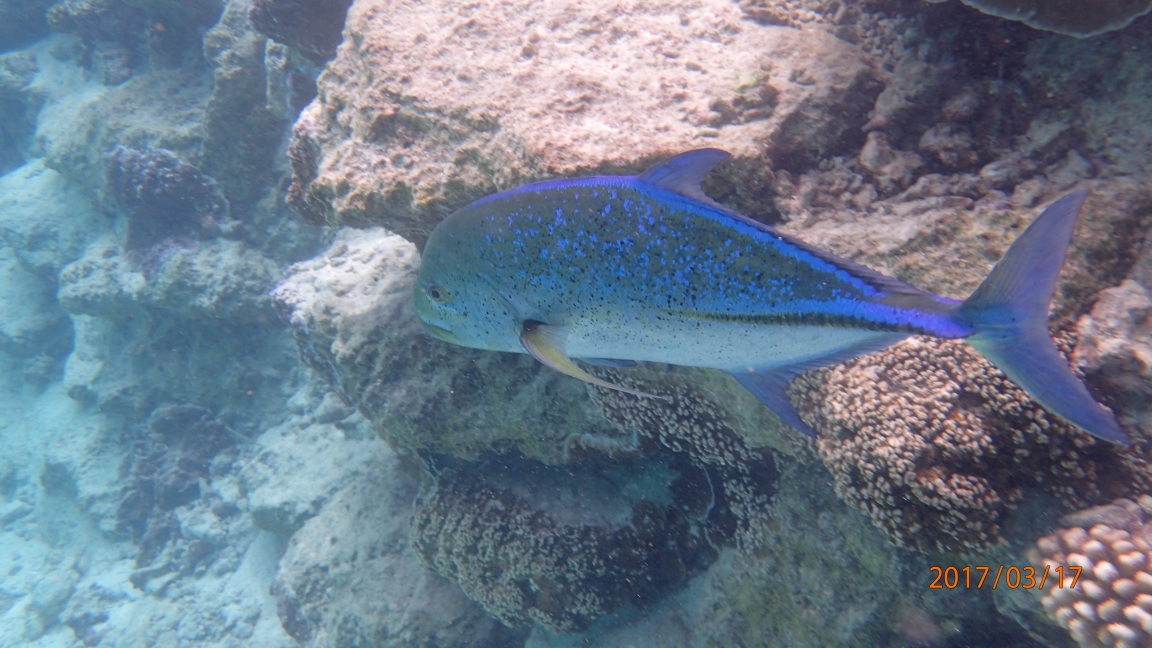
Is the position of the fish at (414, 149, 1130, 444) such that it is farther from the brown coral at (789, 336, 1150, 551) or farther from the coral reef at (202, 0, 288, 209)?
the coral reef at (202, 0, 288, 209)

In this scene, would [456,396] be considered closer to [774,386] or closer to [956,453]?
[774,386]

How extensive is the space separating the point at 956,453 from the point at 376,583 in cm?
489

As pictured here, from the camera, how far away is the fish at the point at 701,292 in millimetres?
1322

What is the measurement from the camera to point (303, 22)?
6.16 m

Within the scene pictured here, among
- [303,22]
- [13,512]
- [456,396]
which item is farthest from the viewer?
[13,512]

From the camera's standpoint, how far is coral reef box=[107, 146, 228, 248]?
29.3ft

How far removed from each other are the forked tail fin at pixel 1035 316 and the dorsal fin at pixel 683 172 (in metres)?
0.77

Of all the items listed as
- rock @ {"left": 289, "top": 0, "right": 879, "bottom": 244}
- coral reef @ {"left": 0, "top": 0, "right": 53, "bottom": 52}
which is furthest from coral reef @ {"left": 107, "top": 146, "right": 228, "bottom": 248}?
coral reef @ {"left": 0, "top": 0, "right": 53, "bottom": 52}

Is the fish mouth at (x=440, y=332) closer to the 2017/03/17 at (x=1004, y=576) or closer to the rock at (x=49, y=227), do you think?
the 2017/03/17 at (x=1004, y=576)

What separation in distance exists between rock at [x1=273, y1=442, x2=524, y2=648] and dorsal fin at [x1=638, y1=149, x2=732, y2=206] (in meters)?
4.49

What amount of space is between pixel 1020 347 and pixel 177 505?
12.0m

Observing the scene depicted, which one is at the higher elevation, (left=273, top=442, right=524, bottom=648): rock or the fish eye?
the fish eye

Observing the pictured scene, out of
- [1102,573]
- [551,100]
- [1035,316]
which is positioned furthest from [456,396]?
[1102,573]

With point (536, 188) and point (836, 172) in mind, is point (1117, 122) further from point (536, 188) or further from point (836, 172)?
point (536, 188)
